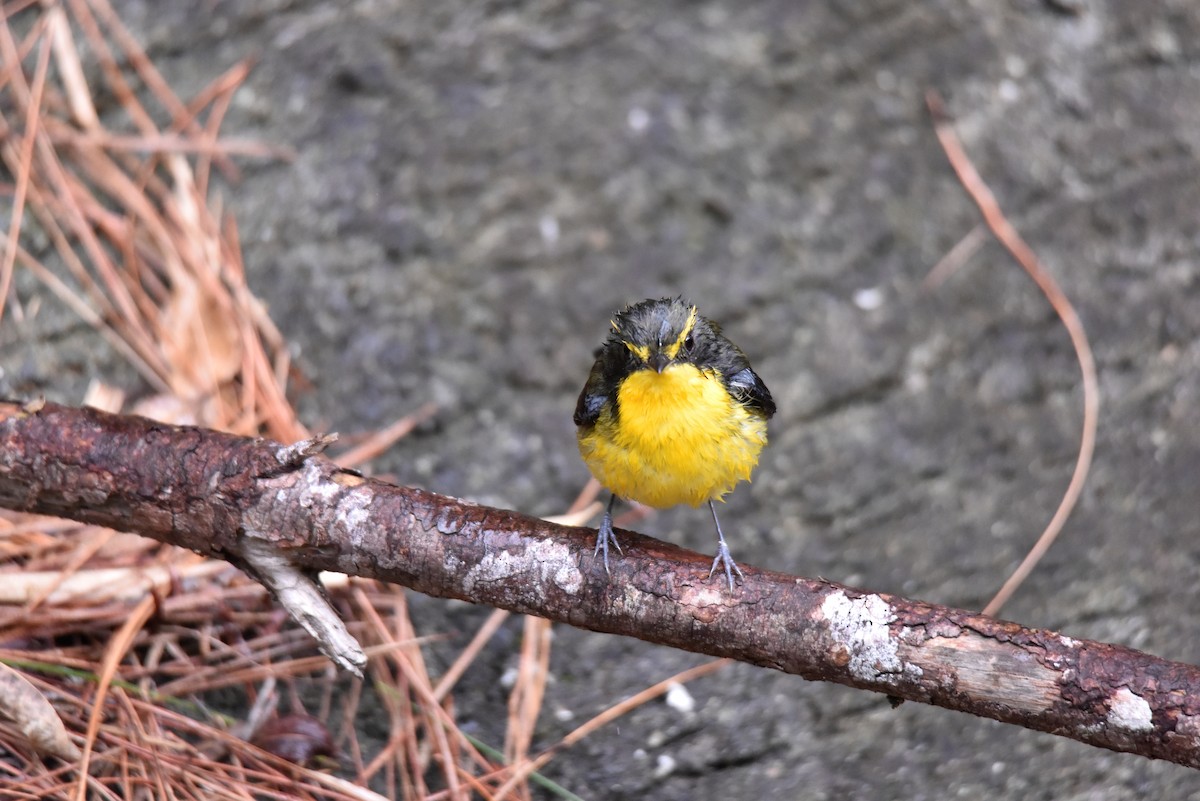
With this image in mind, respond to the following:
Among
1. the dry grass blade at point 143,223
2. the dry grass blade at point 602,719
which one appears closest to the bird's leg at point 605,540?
the dry grass blade at point 602,719

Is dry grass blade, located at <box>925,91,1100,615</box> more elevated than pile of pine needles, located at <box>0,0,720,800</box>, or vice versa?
pile of pine needles, located at <box>0,0,720,800</box>

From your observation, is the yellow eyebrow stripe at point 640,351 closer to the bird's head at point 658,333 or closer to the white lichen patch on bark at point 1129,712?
the bird's head at point 658,333

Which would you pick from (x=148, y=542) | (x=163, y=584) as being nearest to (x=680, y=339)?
(x=163, y=584)

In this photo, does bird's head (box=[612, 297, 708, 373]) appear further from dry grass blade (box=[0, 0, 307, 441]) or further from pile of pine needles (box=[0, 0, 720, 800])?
dry grass blade (box=[0, 0, 307, 441])

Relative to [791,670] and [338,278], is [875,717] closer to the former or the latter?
[791,670]

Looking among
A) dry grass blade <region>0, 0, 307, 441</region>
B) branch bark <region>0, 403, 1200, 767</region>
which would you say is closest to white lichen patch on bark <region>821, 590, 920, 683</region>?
branch bark <region>0, 403, 1200, 767</region>

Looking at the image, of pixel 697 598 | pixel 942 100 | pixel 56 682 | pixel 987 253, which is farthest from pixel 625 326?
pixel 942 100
